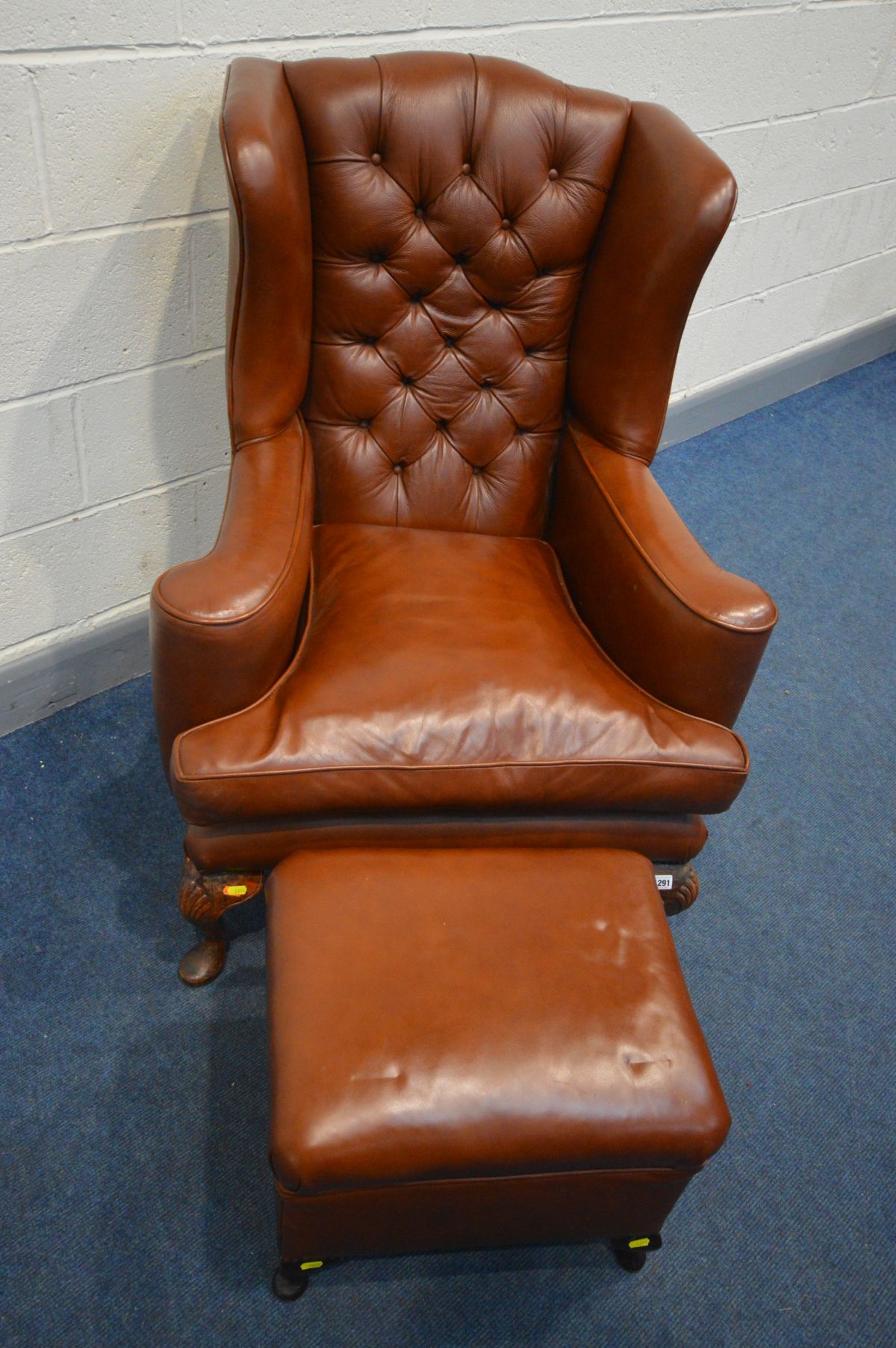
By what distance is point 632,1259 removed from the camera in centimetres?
134

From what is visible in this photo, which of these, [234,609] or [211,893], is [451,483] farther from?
[211,893]

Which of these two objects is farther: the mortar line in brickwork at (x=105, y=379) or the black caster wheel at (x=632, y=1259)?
the mortar line in brickwork at (x=105, y=379)

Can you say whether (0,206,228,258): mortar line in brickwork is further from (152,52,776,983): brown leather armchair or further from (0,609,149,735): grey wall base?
(0,609,149,735): grey wall base

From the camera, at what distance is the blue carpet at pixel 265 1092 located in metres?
1.30

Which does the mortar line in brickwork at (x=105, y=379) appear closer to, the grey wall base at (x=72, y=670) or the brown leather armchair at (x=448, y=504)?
the brown leather armchair at (x=448, y=504)

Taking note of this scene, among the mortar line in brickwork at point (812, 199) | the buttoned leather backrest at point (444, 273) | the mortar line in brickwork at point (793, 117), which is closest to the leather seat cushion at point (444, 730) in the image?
the buttoned leather backrest at point (444, 273)

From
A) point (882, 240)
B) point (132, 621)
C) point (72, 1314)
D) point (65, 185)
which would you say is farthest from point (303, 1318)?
point (882, 240)

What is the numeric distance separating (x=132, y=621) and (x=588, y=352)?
971mm

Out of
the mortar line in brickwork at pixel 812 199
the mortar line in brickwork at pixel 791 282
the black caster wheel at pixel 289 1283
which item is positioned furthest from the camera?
the mortar line in brickwork at pixel 791 282

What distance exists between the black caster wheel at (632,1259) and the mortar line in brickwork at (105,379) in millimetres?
1470

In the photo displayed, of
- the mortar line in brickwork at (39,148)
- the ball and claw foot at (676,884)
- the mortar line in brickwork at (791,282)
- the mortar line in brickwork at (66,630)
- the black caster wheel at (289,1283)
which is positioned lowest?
the black caster wheel at (289,1283)

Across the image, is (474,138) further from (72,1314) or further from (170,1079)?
(72,1314)

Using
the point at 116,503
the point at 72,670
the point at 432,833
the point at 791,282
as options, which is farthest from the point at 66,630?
the point at 791,282

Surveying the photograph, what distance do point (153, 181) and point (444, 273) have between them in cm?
45
